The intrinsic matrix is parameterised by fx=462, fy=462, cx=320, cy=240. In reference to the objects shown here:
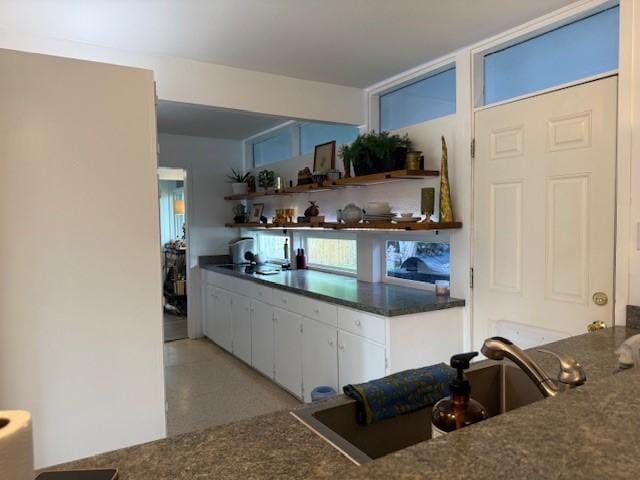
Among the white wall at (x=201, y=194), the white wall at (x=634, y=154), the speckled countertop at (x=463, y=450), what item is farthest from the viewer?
the white wall at (x=201, y=194)

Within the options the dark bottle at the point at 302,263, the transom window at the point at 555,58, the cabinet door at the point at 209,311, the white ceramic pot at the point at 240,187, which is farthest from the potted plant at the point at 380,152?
the cabinet door at the point at 209,311

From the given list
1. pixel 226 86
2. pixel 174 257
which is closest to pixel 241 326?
pixel 226 86

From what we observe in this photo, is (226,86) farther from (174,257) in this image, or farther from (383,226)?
(174,257)

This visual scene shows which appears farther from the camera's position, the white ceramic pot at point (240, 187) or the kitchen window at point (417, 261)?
the white ceramic pot at point (240, 187)

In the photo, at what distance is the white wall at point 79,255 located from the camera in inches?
73.8

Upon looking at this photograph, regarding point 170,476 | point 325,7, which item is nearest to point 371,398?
point 170,476

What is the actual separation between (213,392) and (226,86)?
2363 millimetres

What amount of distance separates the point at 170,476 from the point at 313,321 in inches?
96.3

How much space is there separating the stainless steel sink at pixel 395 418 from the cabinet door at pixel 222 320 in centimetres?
342

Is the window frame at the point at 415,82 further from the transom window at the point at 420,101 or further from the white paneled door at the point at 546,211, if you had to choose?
the white paneled door at the point at 546,211

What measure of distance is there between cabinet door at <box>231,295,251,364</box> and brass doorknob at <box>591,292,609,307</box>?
9.17 ft

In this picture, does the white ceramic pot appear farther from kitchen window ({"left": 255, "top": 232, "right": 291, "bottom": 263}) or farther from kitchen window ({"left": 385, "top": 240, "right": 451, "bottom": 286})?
kitchen window ({"left": 385, "top": 240, "right": 451, "bottom": 286})

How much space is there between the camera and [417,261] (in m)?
→ 3.39

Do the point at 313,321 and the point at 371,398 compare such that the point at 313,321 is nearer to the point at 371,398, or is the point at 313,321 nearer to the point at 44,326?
the point at 44,326
